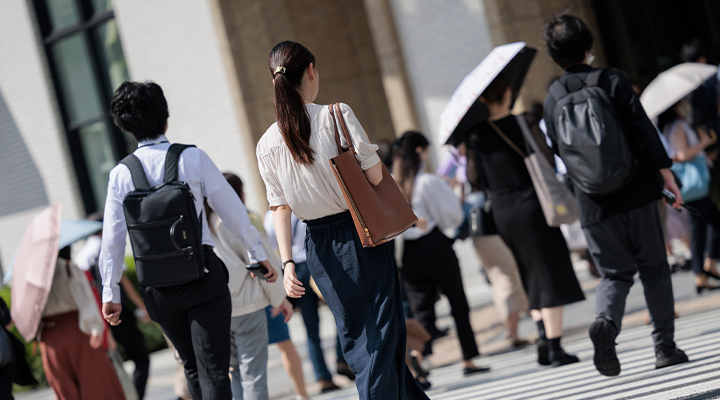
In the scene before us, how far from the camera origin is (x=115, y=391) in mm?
5793

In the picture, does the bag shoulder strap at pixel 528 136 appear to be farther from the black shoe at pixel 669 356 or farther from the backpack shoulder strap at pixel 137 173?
the backpack shoulder strap at pixel 137 173

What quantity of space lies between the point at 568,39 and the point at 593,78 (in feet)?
0.93

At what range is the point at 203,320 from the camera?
3.62 m

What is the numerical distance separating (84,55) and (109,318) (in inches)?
374

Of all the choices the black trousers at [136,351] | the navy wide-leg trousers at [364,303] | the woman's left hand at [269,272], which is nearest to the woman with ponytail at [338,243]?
the navy wide-leg trousers at [364,303]

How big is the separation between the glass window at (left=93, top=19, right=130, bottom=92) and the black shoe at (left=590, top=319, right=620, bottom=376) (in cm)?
964

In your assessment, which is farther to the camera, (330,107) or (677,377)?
(677,377)

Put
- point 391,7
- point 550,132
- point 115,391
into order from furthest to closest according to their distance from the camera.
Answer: point 391,7 < point 115,391 < point 550,132

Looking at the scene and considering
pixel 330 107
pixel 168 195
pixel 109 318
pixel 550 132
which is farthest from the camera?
pixel 550 132

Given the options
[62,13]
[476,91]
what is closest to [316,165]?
[476,91]

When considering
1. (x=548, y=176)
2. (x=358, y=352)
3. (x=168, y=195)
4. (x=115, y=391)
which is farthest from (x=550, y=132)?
(x=115, y=391)

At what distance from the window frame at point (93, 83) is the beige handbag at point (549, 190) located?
8655 mm

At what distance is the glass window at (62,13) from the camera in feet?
39.8

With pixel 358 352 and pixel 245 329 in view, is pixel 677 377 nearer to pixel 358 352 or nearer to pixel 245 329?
pixel 358 352
